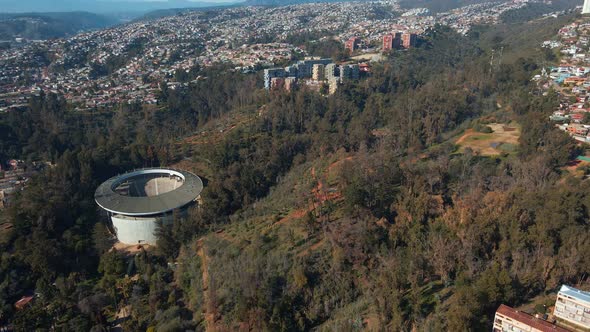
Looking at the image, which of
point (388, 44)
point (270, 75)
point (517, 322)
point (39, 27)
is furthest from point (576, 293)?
point (39, 27)

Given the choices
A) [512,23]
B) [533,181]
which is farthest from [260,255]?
[512,23]

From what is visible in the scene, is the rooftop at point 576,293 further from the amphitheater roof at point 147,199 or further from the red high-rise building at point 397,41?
the red high-rise building at point 397,41

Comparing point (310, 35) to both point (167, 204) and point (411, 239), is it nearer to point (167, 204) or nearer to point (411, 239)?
point (167, 204)

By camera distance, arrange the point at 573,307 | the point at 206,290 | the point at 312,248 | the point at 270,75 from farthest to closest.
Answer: the point at 270,75 < the point at 312,248 < the point at 206,290 < the point at 573,307

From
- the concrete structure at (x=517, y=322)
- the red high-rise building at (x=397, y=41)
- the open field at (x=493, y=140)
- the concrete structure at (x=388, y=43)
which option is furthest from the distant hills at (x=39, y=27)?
the concrete structure at (x=517, y=322)

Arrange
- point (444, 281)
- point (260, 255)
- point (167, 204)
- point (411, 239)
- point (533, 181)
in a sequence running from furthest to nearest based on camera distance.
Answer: point (167, 204), point (533, 181), point (260, 255), point (411, 239), point (444, 281)

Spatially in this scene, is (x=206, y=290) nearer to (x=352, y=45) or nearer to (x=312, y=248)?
(x=312, y=248)
